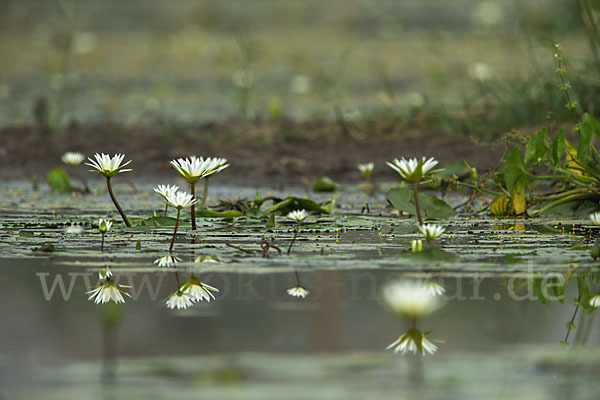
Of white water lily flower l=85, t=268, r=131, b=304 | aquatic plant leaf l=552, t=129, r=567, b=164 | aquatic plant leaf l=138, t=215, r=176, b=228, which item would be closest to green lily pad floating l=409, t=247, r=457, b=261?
white water lily flower l=85, t=268, r=131, b=304

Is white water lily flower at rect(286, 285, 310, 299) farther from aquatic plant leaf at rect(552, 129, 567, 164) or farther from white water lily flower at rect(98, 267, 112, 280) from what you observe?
aquatic plant leaf at rect(552, 129, 567, 164)

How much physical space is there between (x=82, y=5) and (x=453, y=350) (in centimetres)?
1317

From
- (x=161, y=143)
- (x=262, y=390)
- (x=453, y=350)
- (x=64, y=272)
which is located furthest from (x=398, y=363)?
(x=161, y=143)

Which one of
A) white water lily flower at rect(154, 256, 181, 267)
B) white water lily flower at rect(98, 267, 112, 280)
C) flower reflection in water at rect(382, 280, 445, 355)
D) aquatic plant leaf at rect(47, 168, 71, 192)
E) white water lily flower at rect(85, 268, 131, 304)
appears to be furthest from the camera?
aquatic plant leaf at rect(47, 168, 71, 192)

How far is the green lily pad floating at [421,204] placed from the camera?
3721mm

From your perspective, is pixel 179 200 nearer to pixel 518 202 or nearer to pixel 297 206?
pixel 297 206

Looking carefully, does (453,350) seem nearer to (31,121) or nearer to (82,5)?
(31,121)

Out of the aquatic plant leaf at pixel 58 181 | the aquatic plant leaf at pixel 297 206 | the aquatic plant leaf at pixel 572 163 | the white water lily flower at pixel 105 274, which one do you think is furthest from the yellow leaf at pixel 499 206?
the aquatic plant leaf at pixel 58 181

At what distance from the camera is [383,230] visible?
11.7ft

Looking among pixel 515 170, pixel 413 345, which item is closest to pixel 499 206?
pixel 515 170

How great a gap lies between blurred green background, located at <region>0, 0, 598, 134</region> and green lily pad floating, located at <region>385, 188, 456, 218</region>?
3.03 metres

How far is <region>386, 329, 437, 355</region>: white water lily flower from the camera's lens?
184 cm

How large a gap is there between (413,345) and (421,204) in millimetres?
1905

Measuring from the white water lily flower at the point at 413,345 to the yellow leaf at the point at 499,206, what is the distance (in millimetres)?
1962
